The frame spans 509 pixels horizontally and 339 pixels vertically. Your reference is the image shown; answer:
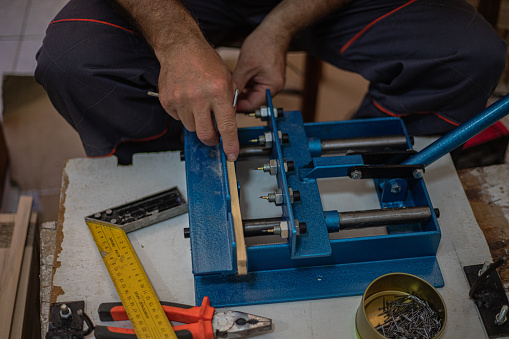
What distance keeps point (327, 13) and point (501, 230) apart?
33.7 inches

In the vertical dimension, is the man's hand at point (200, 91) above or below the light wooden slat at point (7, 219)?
above

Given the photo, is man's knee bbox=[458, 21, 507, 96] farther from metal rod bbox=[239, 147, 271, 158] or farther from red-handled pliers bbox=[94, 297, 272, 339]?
red-handled pliers bbox=[94, 297, 272, 339]

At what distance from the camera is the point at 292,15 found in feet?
5.44

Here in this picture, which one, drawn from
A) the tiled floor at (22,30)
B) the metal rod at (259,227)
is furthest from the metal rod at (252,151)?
the tiled floor at (22,30)

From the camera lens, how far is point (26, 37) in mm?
3027

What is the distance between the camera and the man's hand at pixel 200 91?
129cm

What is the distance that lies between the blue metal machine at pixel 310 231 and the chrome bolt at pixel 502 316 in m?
0.15

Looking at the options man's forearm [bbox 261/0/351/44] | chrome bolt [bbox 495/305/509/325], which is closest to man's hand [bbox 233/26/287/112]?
man's forearm [bbox 261/0/351/44]

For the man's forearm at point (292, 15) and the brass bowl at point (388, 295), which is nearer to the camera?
the brass bowl at point (388, 295)

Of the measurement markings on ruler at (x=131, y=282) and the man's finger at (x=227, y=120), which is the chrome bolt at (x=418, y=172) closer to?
the man's finger at (x=227, y=120)

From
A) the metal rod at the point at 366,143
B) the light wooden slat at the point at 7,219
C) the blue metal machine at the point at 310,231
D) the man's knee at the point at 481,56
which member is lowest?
the blue metal machine at the point at 310,231

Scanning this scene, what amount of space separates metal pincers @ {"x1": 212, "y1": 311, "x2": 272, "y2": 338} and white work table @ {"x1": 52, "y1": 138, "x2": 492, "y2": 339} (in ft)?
0.18

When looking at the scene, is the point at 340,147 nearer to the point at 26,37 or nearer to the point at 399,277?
the point at 399,277

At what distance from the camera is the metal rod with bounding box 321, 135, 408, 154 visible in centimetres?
149
